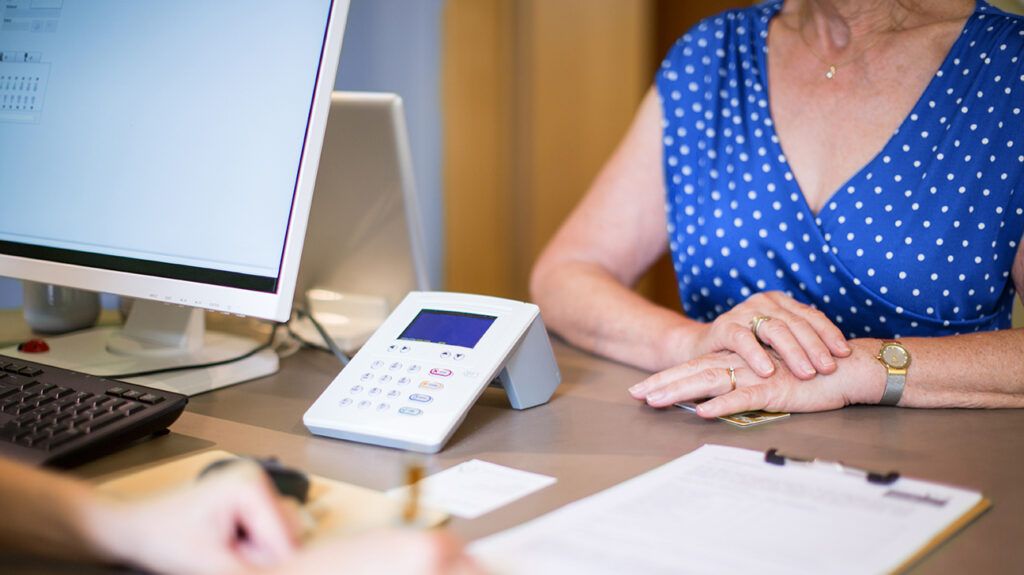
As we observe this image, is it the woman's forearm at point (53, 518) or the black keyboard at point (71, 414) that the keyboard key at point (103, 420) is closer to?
the black keyboard at point (71, 414)

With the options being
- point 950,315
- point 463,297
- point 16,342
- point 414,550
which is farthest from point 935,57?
point 16,342

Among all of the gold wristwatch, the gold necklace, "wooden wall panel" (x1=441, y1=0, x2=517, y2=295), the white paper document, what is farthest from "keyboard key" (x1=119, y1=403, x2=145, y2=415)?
"wooden wall panel" (x1=441, y1=0, x2=517, y2=295)

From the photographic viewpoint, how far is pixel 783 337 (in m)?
0.99

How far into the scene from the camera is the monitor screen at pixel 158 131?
0.98m

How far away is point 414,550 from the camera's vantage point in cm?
52

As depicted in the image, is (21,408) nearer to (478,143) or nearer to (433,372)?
(433,372)

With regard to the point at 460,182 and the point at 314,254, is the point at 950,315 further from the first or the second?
the point at 460,182

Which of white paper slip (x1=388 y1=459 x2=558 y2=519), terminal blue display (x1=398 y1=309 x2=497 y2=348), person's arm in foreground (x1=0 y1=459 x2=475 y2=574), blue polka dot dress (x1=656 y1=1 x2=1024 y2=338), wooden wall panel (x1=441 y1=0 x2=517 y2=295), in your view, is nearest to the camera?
person's arm in foreground (x1=0 y1=459 x2=475 y2=574)

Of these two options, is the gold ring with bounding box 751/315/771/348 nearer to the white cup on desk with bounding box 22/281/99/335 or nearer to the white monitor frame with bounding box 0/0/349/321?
the white monitor frame with bounding box 0/0/349/321

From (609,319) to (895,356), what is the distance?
375mm

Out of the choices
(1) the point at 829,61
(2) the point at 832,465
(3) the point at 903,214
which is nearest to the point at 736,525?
(2) the point at 832,465

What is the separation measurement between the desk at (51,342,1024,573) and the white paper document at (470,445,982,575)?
33mm

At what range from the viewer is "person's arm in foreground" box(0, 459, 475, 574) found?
522mm

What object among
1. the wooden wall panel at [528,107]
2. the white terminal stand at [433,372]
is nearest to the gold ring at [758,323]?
the white terminal stand at [433,372]
